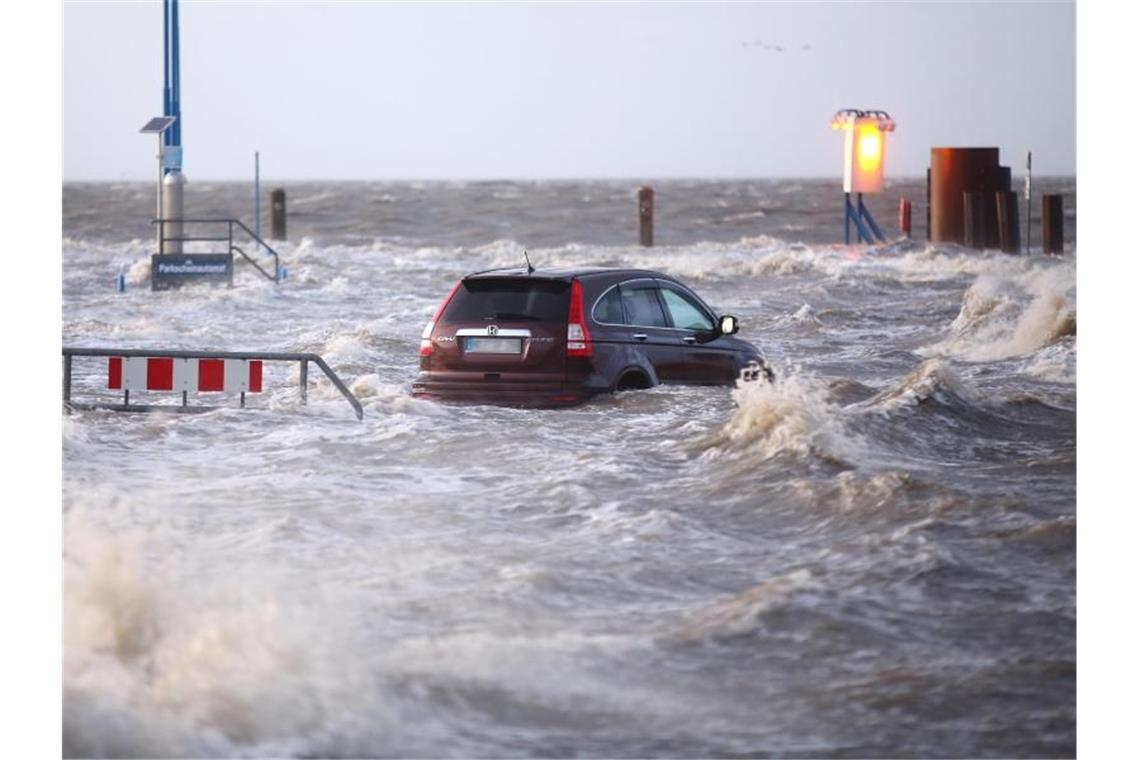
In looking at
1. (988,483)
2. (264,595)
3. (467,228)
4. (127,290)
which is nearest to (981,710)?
(264,595)

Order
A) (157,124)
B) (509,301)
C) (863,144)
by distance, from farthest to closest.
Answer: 1. (863,144)
2. (157,124)
3. (509,301)

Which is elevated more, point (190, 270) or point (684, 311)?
point (190, 270)

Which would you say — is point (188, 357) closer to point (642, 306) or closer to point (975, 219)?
point (642, 306)

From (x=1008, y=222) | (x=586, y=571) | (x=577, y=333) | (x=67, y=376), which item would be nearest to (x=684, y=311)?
(x=577, y=333)

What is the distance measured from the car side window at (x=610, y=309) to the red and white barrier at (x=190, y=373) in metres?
2.43

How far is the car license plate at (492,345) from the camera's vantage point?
13.2 m

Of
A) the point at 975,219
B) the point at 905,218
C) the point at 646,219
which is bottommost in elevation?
the point at 975,219

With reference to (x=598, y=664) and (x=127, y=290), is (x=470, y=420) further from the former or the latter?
(x=127, y=290)

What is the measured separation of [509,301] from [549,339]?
18.4 inches

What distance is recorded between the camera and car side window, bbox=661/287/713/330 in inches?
561

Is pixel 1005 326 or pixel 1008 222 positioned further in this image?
pixel 1008 222

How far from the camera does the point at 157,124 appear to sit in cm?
2786

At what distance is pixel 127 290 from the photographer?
3425 cm
